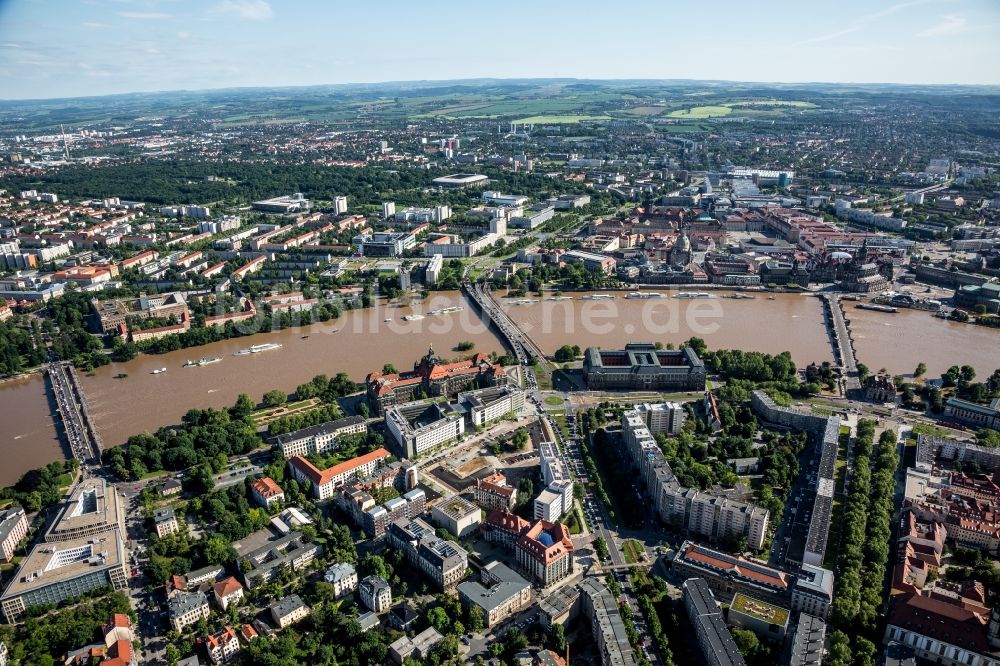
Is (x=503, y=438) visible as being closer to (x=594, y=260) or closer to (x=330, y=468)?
(x=330, y=468)

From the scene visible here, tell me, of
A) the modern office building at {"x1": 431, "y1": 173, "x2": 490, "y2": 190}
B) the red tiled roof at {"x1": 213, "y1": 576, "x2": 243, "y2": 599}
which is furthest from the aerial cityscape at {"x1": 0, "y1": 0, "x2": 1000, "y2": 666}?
the modern office building at {"x1": 431, "y1": 173, "x2": 490, "y2": 190}

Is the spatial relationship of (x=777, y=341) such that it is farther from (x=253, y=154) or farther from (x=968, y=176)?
(x=253, y=154)

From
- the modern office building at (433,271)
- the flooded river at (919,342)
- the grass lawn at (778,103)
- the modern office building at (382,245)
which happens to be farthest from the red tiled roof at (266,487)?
the grass lawn at (778,103)

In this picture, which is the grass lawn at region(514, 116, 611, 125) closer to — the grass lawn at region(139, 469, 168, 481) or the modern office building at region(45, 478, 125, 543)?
the grass lawn at region(139, 469, 168, 481)

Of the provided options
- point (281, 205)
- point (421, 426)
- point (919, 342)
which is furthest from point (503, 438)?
point (281, 205)

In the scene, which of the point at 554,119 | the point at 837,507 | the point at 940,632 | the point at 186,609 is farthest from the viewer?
the point at 554,119

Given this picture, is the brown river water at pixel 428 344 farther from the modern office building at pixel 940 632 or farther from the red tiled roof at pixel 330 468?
the modern office building at pixel 940 632
